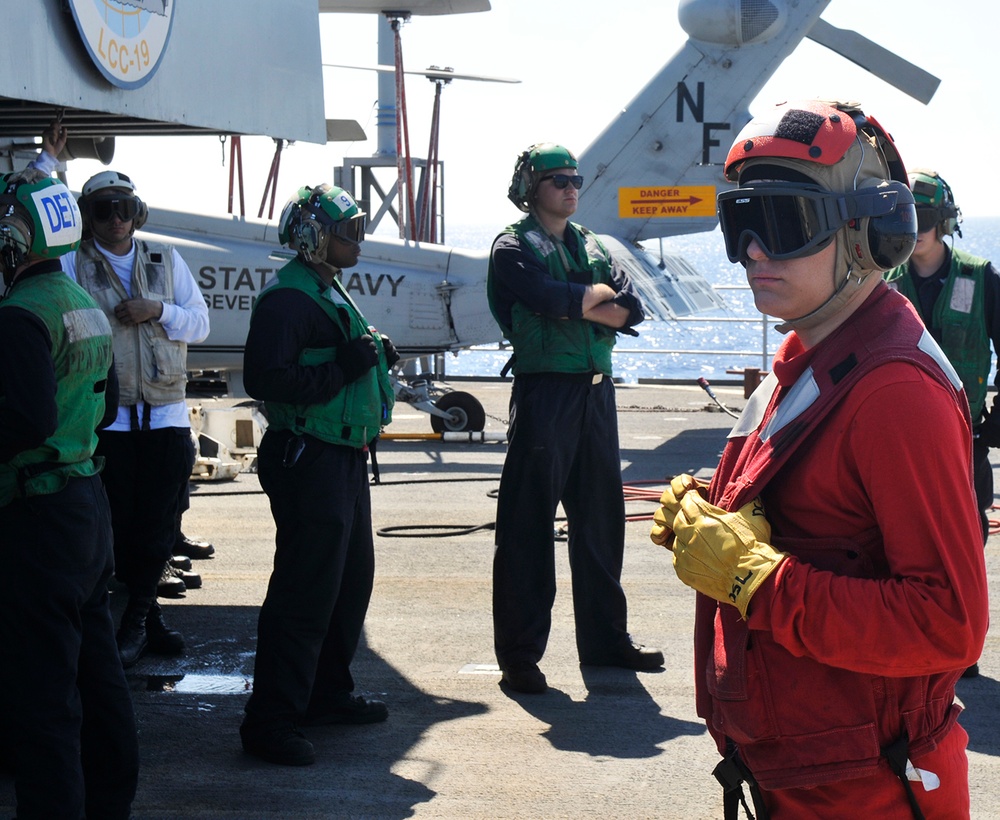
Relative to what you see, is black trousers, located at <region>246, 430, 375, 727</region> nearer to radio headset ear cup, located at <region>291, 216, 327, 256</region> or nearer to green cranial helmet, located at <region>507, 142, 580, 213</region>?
radio headset ear cup, located at <region>291, 216, 327, 256</region>

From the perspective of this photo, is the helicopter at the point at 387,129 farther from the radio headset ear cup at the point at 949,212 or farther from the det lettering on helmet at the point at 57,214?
the radio headset ear cup at the point at 949,212

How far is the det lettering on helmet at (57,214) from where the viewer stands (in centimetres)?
355

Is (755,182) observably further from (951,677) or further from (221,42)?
(221,42)

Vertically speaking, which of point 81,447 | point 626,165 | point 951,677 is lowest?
point 951,677

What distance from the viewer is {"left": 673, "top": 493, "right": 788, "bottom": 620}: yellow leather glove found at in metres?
1.96

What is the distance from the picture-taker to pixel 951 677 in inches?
80.7

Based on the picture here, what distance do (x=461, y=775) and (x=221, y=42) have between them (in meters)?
3.51

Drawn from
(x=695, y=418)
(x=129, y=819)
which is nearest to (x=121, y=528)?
(x=129, y=819)

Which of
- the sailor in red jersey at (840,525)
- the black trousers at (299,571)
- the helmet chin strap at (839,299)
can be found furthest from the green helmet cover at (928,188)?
the helmet chin strap at (839,299)

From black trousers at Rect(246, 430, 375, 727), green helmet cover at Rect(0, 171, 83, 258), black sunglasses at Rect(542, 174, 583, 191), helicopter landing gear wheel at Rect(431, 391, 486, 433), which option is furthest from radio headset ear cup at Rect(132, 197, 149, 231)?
helicopter landing gear wheel at Rect(431, 391, 486, 433)

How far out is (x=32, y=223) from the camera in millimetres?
3521

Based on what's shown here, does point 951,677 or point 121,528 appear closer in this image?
point 951,677

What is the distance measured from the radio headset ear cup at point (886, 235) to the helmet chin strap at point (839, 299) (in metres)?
0.02

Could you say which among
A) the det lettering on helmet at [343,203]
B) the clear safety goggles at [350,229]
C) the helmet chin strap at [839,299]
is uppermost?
the det lettering on helmet at [343,203]
